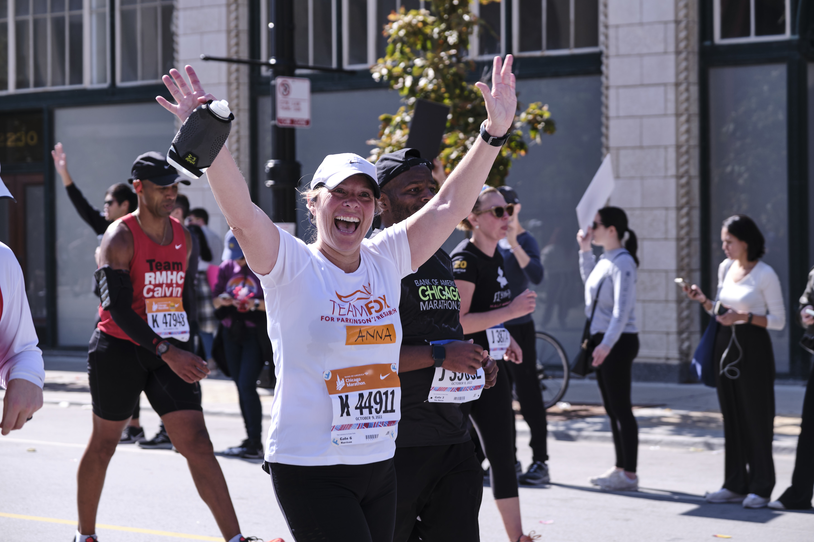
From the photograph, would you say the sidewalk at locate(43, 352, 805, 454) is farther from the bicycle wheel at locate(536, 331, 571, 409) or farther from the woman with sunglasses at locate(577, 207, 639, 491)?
the woman with sunglasses at locate(577, 207, 639, 491)


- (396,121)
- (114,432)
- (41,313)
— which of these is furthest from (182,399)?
(41,313)

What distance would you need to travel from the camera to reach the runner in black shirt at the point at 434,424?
3.79 metres

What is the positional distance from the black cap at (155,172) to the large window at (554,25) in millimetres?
8456

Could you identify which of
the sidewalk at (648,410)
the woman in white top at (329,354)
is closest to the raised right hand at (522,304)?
the woman in white top at (329,354)

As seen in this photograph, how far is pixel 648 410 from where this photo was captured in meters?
10.4

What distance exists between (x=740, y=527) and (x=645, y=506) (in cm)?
73

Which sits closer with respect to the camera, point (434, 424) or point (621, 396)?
point (434, 424)

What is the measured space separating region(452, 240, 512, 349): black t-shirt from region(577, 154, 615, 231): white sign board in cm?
201

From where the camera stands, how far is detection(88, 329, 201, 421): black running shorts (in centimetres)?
515

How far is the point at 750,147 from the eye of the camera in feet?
39.9

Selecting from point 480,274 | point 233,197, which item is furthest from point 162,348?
point 233,197

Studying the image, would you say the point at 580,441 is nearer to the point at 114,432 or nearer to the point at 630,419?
the point at 630,419

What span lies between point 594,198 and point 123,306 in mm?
3843

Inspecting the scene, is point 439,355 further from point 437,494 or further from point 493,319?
point 493,319
